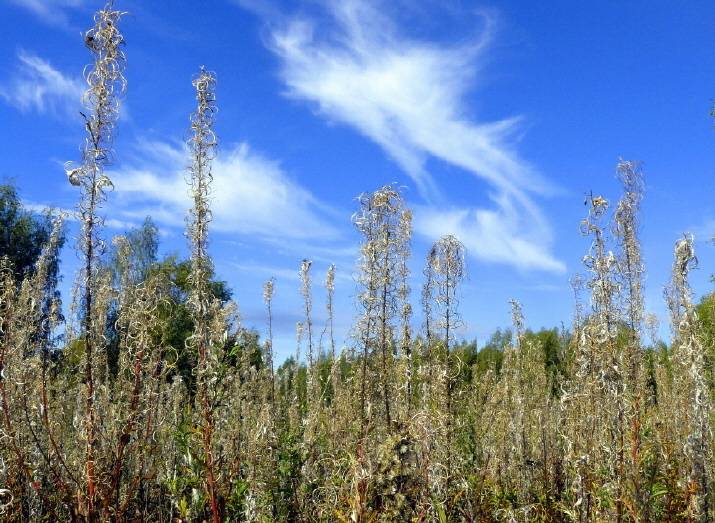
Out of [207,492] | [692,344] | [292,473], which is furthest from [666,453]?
[207,492]

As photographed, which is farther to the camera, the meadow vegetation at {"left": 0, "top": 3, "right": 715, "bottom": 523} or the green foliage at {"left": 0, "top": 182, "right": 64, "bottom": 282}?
the green foliage at {"left": 0, "top": 182, "right": 64, "bottom": 282}

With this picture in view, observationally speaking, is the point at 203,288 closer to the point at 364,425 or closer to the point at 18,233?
the point at 364,425

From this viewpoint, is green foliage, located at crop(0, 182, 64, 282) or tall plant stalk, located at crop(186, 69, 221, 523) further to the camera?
green foliage, located at crop(0, 182, 64, 282)

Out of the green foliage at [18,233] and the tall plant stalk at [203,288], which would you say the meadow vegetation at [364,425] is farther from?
the green foliage at [18,233]

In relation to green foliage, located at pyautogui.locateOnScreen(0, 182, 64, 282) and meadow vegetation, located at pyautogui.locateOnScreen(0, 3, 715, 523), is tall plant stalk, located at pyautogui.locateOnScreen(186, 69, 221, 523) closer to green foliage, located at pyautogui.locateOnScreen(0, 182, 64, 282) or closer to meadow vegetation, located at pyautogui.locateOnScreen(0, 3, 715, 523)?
meadow vegetation, located at pyautogui.locateOnScreen(0, 3, 715, 523)

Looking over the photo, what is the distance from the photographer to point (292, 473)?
20.5 feet

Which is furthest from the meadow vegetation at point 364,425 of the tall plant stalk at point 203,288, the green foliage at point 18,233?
the green foliage at point 18,233

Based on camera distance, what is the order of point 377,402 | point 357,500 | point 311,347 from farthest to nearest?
point 311,347 < point 377,402 < point 357,500

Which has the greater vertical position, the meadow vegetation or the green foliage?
the green foliage

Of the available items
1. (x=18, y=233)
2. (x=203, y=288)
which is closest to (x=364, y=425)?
(x=203, y=288)

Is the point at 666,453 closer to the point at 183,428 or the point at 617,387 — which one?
the point at 617,387

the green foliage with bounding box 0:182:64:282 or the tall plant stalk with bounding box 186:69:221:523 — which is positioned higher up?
the green foliage with bounding box 0:182:64:282

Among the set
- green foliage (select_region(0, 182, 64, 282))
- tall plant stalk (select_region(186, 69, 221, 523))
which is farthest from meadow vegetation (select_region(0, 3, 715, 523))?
green foliage (select_region(0, 182, 64, 282))

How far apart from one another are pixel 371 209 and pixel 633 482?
3899 mm
